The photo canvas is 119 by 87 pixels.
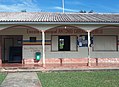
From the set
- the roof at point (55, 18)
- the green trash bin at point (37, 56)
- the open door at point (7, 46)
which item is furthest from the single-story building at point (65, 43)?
the open door at point (7, 46)

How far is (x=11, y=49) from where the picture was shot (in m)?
21.0

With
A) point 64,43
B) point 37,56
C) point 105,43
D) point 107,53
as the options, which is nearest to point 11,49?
point 37,56

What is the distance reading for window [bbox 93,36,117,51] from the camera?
65.2ft

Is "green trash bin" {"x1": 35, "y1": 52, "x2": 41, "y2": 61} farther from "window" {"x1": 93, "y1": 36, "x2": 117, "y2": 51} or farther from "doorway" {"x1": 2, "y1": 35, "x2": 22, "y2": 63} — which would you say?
"window" {"x1": 93, "y1": 36, "x2": 117, "y2": 51}

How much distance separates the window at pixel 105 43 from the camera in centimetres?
1986

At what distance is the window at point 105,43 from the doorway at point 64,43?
216 centimetres

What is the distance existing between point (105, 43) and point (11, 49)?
783 cm

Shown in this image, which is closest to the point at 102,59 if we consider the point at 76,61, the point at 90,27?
the point at 76,61

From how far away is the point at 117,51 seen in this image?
19.8 metres

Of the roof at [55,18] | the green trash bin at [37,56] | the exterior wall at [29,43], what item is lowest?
the green trash bin at [37,56]

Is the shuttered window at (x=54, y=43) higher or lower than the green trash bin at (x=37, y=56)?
higher

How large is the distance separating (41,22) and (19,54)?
5.91 metres

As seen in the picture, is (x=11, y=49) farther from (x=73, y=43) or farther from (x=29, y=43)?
(x=73, y=43)

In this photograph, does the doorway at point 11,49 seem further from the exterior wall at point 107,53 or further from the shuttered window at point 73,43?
the exterior wall at point 107,53
